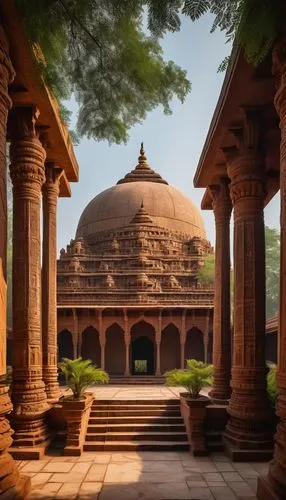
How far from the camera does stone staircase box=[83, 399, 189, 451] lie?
8609mm

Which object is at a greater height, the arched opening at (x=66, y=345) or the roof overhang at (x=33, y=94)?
the roof overhang at (x=33, y=94)

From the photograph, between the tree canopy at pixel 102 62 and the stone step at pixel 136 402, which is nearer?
the tree canopy at pixel 102 62

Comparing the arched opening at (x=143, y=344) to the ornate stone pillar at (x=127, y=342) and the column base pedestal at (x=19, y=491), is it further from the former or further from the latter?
the column base pedestal at (x=19, y=491)

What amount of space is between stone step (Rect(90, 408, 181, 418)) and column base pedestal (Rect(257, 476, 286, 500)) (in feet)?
14.9

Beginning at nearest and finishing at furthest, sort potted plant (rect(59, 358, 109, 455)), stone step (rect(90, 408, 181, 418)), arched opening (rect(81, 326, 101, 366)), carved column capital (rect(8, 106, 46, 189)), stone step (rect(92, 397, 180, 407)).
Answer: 1. carved column capital (rect(8, 106, 46, 189))
2. potted plant (rect(59, 358, 109, 455))
3. stone step (rect(90, 408, 181, 418))
4. stone step (rect(92, 397, 180, 407))
5. arched opening (rect(81, 326, 101, 366))

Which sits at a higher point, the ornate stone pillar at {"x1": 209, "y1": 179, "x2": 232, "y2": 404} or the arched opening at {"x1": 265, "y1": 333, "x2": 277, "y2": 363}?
the ornate stone pillar at {"x1": 209, "y1": 179, "x2": 232, "y2": 404}

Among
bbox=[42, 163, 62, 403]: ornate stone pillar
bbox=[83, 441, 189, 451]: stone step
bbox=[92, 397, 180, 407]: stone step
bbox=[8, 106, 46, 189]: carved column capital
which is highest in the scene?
bbox=[8, 106, 46, 189]: carved column capital

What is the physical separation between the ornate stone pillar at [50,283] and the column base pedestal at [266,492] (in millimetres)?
Answer: 5190

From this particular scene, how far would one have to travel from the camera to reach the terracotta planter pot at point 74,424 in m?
8.23

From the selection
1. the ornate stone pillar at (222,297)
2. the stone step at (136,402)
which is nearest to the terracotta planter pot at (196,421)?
the ornate stone pillar at (222,297)

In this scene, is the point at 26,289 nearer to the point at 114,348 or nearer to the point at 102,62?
the point at 102,62

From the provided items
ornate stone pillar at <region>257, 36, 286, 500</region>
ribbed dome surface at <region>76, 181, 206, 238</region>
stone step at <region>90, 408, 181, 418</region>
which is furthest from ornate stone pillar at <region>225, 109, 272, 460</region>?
ribbed dome surface at <region>76, 181, 206, 238</region>

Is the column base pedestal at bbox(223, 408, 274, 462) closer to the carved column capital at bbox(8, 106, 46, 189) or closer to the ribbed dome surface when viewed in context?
the carved column capital at bbox(8, 106, 46, 189)

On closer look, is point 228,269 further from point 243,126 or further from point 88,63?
point 88,63
